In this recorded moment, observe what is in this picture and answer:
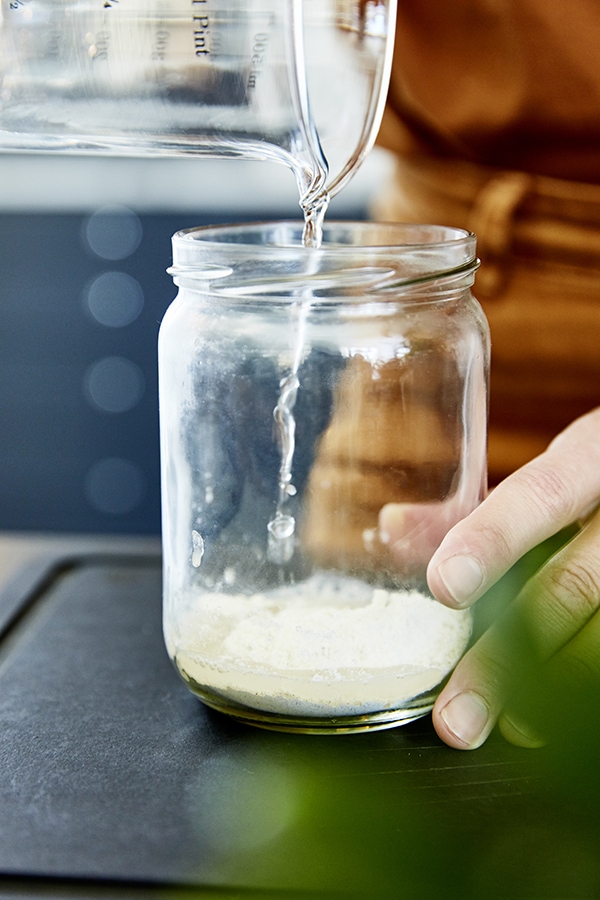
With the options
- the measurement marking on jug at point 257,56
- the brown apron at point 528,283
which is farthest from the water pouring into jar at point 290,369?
the brown apron at point 528,283

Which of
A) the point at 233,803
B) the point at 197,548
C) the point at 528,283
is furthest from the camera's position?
the point at 528,283

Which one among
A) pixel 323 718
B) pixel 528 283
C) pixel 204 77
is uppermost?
pixel 204 77

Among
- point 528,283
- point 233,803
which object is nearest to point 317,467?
point 233,803

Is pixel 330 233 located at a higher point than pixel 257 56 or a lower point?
lower

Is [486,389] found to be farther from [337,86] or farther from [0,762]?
[0,762]

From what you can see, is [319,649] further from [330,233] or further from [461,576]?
[330,233]

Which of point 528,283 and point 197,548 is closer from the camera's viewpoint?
point 197,548

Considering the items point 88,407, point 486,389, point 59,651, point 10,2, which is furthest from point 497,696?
point 88,407

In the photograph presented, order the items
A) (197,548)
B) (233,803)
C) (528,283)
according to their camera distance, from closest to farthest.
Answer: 1. (233,803)
2. (197,548)
3. (528,283)
